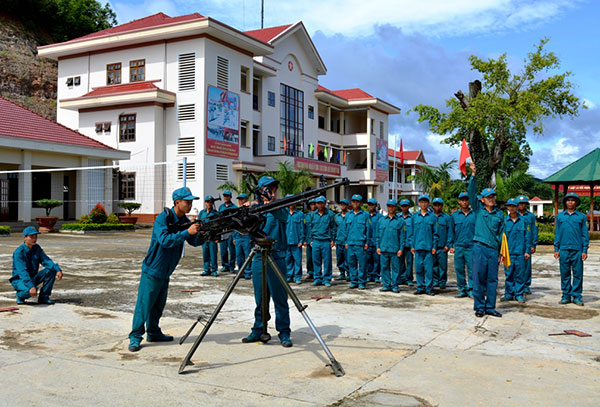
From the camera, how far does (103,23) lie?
63.1 metres

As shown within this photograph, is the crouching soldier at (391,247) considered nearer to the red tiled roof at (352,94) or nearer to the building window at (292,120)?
the building window at (292,120)

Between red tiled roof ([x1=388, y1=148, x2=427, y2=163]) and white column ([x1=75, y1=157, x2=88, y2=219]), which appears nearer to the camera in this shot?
white column ([x1=75, y1=157, x2=88, y2=219])

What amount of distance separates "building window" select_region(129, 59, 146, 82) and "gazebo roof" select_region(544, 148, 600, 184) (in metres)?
22.7

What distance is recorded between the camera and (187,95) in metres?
32.2

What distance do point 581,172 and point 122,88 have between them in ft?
81.8

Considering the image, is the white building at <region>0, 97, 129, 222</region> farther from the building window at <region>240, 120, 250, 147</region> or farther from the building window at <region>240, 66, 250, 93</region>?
the building window at <region>240, 66, 250, 93</region>

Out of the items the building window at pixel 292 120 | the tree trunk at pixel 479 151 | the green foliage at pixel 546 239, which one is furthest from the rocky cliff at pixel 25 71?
the green foliage at pixel 546 239

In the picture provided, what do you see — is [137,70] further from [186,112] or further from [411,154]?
[411,154]

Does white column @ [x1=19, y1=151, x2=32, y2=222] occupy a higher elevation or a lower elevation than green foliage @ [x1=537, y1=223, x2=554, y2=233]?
higher

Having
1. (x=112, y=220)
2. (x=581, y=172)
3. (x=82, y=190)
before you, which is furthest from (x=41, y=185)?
(x=581, y=172)

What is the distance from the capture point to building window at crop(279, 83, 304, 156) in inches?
1593

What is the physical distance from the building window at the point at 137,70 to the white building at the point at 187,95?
0.19ft

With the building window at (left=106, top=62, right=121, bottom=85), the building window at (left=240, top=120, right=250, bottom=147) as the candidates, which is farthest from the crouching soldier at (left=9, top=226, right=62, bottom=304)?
the building window at (left=106, top=62, right=121, bottom=85)

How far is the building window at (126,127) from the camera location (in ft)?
109
